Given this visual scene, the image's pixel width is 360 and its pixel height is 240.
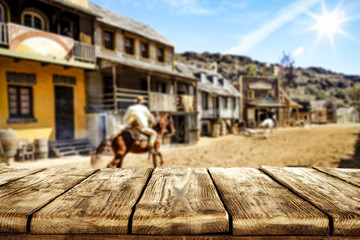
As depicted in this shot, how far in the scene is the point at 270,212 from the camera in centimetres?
82

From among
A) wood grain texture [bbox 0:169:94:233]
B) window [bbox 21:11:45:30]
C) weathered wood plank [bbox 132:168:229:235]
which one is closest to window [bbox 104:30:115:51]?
window [bbox 21:11:45:30]

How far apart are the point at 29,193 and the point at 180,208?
2.46ft

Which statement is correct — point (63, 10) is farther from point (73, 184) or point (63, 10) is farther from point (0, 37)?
point (73, 184)

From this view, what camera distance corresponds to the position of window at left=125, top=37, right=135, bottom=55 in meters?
15.4

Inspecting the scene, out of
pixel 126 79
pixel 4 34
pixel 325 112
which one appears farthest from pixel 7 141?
pixel 325 112

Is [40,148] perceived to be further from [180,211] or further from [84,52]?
[180,211]

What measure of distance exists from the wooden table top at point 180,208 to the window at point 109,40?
14.4 meters

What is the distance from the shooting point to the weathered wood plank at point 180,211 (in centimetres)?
77

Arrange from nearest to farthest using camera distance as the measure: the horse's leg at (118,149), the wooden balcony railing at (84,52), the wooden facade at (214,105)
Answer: the horse's leg at (118,149) < the wooden balcony railing at (84,52) < the wooden facade at (214,105)

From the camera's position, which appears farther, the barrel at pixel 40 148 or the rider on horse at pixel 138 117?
the barrel at pixel 40 148

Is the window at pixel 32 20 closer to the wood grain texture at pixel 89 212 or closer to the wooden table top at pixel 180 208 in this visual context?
the wooden table top at pixel 180 208

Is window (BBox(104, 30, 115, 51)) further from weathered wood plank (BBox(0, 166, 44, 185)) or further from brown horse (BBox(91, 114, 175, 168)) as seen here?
weathered wood plank (BBox(0, 166, 44, 185))

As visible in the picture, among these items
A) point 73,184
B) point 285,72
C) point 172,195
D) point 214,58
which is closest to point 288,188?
point 172,195

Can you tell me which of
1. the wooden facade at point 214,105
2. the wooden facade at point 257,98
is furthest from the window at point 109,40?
the wooden facade at point 257,98
